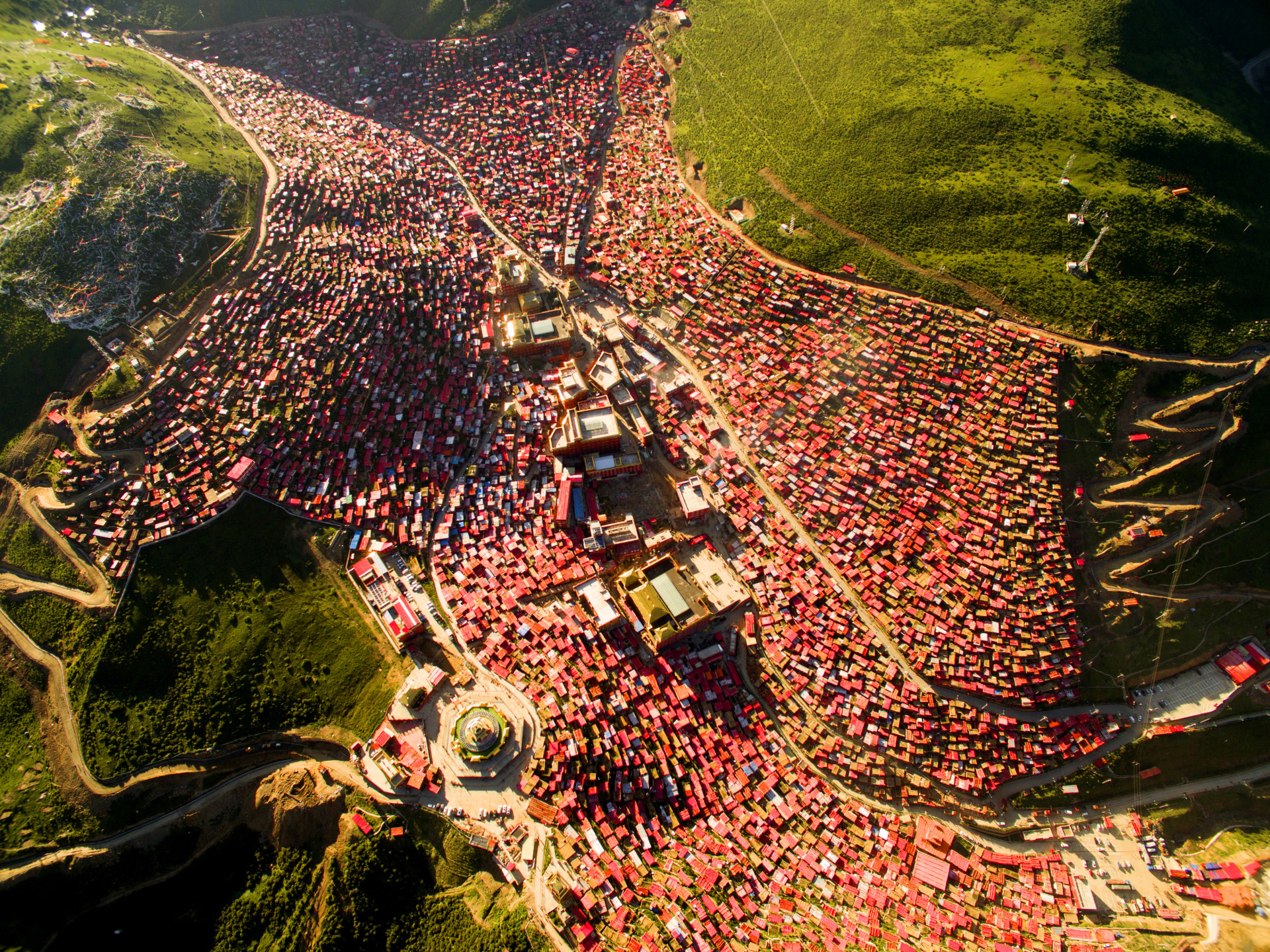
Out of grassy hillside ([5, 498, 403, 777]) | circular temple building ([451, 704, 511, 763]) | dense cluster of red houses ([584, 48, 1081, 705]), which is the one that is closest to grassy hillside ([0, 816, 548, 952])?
circular temple building ([451, 704, 511, 763])

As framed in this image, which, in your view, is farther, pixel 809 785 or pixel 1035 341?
pixel 1035 341

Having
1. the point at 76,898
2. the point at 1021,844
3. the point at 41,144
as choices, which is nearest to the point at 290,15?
the point at 41,144

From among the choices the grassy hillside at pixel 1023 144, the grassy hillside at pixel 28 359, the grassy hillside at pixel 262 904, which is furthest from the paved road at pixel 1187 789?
the grassy hillside at pixel 28 359

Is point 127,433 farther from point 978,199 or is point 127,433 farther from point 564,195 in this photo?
point 978,199

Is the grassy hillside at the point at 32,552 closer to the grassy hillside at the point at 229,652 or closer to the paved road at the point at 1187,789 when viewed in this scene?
the grassy hillside at the point at 229,652

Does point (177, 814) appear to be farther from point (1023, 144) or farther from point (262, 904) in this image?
point (1023, 144)

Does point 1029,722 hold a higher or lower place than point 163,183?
lower

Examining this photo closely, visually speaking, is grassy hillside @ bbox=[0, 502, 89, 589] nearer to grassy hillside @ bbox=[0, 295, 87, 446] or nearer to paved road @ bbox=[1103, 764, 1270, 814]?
grassy hillside @ bbox=[0, 295, 87, 446]
